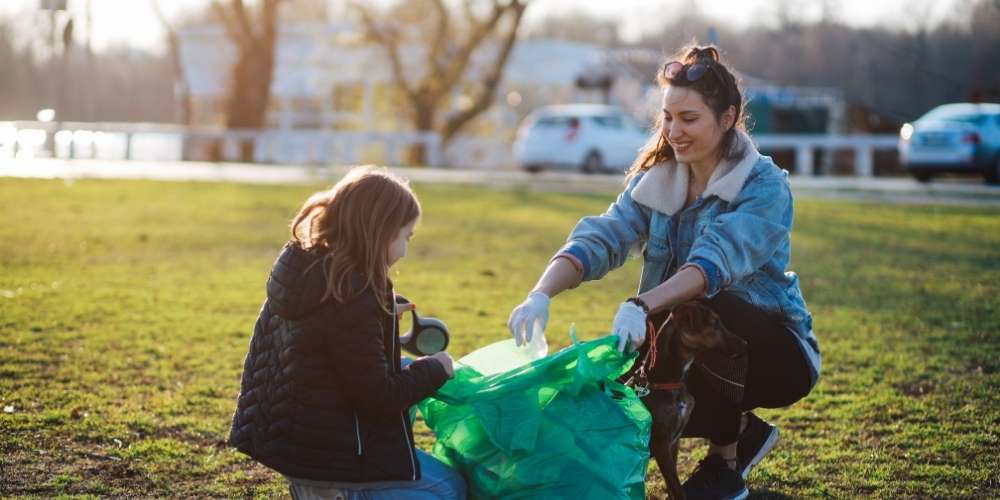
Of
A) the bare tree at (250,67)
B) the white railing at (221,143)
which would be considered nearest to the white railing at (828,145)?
the white railing at (221,143)

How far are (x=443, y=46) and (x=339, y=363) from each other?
114ft

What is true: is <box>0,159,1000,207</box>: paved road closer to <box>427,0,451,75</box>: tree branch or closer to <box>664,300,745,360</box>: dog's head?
<box>427,0,451,75</box>: tree branch

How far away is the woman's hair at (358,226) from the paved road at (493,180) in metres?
15.3

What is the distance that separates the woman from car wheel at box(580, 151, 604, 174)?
23.0 metres

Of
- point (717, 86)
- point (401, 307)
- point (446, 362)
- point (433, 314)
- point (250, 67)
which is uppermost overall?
point (717, 86)

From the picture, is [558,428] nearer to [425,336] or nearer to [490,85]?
[425,336]

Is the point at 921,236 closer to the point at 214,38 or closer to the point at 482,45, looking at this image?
the point at 482,45

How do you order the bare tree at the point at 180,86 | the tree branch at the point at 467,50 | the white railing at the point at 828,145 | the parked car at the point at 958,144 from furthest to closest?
the bare tree at the point at 180,86 < the tree branch at the point at 467,50 < the white railing at the point at 828,145 < the parked car at the point at 958,144

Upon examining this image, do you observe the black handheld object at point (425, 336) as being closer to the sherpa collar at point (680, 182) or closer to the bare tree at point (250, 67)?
the sherpa collar at point (680, 182)

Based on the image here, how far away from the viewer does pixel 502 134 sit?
138ft

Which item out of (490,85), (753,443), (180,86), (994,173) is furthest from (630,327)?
(180,86)

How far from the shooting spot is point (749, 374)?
13.9 ft

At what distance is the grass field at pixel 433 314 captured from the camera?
4.68 metres

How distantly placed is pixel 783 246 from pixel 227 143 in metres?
32.3
